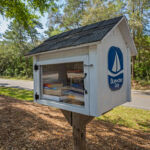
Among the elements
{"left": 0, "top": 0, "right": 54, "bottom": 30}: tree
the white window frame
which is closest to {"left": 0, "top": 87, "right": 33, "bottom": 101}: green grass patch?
{"left": 0, "top": 0, "right": 54, "bottom": 30}: tree

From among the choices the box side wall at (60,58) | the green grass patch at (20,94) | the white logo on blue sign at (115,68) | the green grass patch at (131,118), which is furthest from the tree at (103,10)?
the box side wall at (60,58)

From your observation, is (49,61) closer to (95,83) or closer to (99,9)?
(95,83)

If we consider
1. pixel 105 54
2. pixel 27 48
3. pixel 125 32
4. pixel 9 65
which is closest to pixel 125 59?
pixel 125 32

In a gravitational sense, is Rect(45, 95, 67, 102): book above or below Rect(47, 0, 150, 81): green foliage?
below

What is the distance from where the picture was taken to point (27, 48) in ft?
52.1

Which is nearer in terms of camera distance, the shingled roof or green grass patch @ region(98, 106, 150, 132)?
the shingled roof

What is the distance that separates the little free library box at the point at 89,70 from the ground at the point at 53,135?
51.7 inches

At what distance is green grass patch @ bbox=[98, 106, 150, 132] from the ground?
0.78 ft

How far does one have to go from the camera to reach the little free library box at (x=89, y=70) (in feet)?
3.45

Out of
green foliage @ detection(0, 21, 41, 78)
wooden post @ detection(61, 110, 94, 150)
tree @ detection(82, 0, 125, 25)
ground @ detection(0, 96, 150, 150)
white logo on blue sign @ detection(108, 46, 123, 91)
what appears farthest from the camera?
green foliage @ detection(0, 21, 41, 78)

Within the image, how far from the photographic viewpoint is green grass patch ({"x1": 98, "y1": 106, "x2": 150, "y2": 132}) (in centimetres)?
317

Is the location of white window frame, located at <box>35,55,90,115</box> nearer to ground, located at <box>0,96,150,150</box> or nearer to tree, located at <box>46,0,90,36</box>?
ground, located at <box>0,96,150,150</box>

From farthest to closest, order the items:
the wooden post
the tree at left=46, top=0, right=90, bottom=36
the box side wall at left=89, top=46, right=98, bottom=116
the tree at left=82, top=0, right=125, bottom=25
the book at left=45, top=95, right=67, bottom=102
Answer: the tree at left=46, top=0, right=90, bottom=36 < the tree at left=82, top=0, right=125, bottom=25 < the wooden post < the book at left=45, top=95, right=67, bottom=102 < the box side wall at left=89, top=46, right=98, bottom=116

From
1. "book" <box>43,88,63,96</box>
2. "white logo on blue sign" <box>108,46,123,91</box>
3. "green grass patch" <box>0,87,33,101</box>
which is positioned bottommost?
"green grass patch" <box>0,87,33,101</box>
